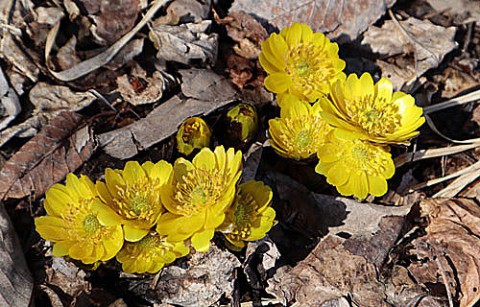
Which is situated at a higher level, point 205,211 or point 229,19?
point 229,19

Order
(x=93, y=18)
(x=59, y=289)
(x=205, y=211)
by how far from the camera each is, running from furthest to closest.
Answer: (x=93, y=18), (x=59, y=289), (x=205, y=211)

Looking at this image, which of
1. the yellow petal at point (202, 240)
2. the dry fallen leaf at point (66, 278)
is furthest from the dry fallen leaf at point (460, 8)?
the dry fallen leaf at point (66, 278)

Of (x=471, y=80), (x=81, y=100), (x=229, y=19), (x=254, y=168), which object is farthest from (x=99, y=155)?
(x=471, y=80)

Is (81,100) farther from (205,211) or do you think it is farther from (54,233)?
(205,211)

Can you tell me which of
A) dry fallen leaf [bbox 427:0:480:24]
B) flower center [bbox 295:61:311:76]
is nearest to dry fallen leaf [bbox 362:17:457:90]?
dry fallen leaf [bbox 427:0:480:24]

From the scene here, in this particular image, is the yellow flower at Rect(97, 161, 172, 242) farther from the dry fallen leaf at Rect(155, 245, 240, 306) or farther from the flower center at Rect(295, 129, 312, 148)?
the flower center at Rect(295, 129, 312, 148)

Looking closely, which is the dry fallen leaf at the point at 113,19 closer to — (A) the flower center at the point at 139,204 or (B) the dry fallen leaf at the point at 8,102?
(B) the dry fallen leaf at the point at 8,102

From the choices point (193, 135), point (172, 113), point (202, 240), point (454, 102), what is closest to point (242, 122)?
point (193, 135)
